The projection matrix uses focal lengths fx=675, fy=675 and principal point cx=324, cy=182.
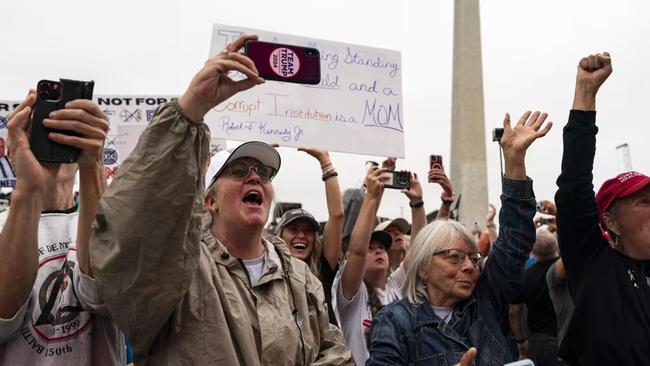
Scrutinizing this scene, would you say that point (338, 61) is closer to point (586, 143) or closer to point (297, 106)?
point (297, 106)

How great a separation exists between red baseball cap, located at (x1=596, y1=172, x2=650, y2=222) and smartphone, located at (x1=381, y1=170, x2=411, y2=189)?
1584mm

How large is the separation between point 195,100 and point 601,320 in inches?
74.7

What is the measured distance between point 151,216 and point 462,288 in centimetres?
157

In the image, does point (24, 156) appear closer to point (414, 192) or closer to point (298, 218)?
point (298, 218)

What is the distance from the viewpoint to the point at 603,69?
9.58 ft

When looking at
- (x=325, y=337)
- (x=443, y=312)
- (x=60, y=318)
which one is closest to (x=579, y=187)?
(x=443, y=312)

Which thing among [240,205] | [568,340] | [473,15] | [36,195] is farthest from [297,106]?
[473,15]

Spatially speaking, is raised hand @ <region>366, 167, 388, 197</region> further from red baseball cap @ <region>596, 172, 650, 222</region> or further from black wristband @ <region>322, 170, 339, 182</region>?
red baseball cap @ <region>596, 172, 650, 222</region>

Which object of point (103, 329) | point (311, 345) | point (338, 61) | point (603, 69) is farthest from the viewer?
point (338, 61)

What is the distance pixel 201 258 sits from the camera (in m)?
2.13

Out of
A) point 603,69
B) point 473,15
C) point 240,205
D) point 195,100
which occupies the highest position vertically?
point 473,15

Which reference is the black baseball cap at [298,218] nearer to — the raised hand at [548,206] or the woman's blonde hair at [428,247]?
the woman's blonde hair at [428,247]

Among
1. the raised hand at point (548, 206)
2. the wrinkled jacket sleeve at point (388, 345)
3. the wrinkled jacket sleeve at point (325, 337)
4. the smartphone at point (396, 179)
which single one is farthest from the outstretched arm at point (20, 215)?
the raised hand at point (548, 206)

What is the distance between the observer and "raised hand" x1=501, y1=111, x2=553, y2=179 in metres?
2.86
